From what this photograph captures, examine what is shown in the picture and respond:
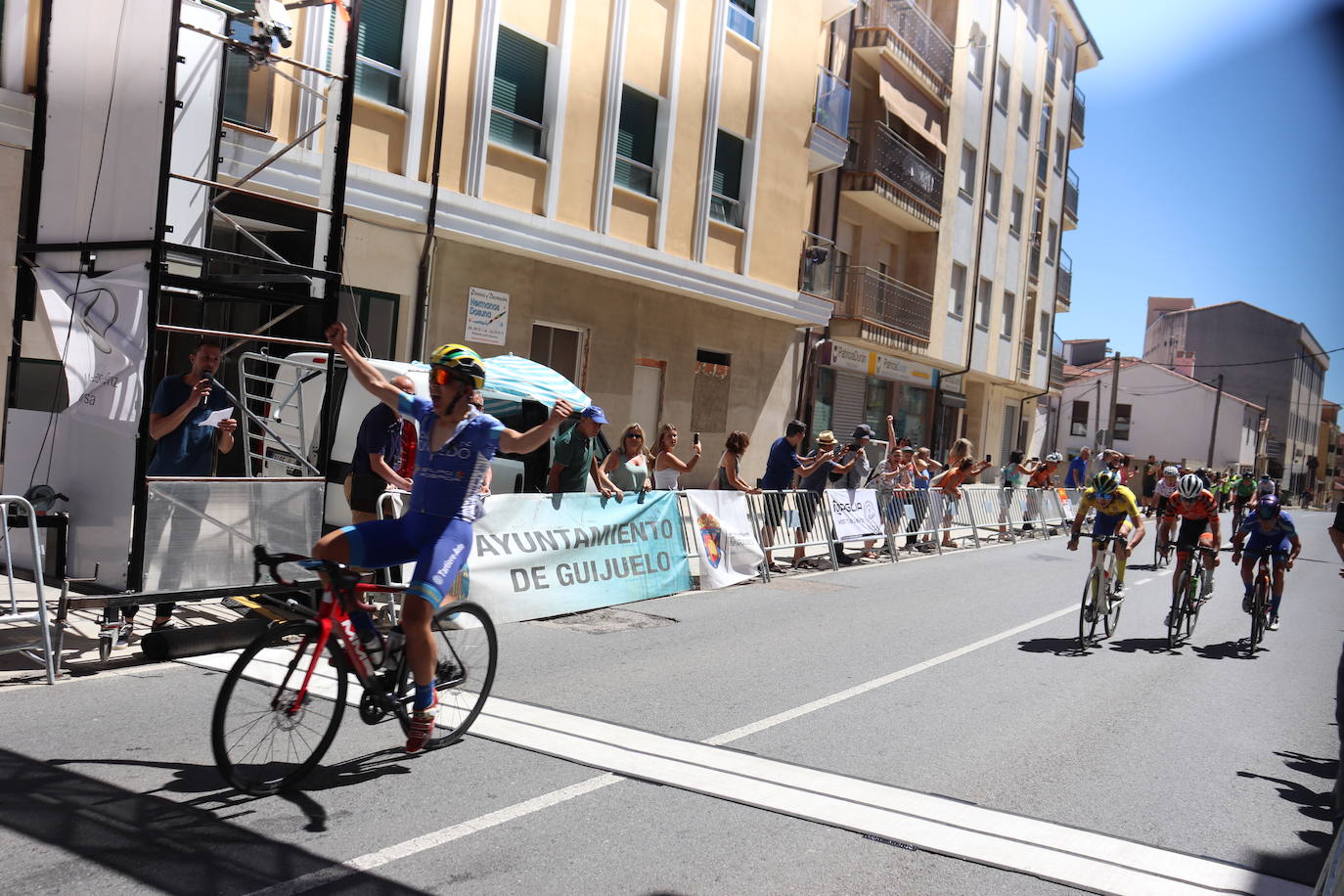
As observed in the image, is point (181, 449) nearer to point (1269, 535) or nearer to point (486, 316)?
point (486, 316)

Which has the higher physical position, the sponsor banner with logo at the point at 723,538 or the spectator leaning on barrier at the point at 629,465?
the spectator leaning on barrier at the point at 629,465

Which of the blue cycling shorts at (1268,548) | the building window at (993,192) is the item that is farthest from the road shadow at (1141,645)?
the building window at (993,192)

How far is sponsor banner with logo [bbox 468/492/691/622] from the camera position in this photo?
937 centimetres

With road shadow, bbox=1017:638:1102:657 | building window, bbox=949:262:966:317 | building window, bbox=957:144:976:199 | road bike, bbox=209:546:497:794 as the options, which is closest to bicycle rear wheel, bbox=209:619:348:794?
road bike, bbox=209:546:497:794

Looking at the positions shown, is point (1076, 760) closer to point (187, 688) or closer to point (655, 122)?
point (187, 688)

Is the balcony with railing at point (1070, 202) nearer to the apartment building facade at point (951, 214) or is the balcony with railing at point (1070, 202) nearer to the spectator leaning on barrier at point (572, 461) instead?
the apartment building facade at point (951, 214)

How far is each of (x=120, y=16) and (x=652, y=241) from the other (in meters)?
11.5

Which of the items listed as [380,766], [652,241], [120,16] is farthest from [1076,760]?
[652,241]

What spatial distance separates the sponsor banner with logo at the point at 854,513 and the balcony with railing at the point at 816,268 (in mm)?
7694

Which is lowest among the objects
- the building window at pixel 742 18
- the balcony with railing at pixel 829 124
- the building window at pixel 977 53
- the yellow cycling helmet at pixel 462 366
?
the yellow cycling helmet at pixel 462 366

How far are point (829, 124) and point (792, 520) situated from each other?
1173 cm

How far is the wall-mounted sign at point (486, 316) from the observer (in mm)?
15531

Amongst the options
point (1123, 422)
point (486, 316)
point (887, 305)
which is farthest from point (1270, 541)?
point (1123, 422)

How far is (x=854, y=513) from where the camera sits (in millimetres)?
15898
